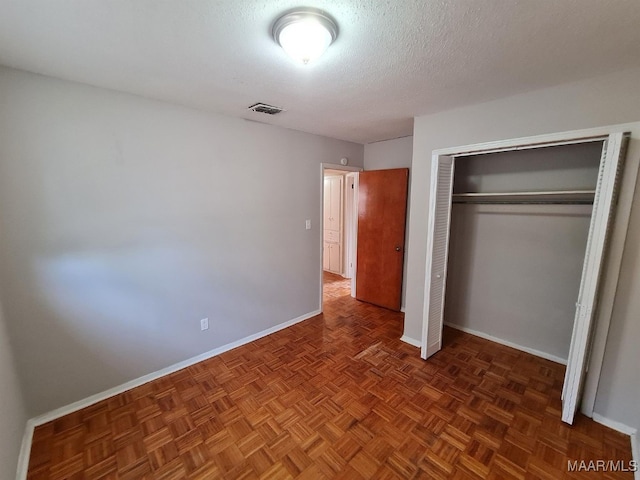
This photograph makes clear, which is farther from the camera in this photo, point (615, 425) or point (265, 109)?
point (265, 109)

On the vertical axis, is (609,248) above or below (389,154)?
below

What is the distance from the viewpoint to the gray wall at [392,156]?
359 cm

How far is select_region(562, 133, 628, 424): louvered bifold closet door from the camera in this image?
1.64 metres

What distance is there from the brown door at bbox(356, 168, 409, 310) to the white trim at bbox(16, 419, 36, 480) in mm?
3585

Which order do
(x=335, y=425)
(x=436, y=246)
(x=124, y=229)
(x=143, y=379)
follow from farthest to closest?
(x=436, y=246) < (x=143, y=379) < (x=124, y=229) < (x=335, y=425)

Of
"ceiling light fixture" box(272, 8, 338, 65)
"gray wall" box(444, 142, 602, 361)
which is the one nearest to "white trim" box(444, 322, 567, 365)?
"gray wall" box(444, 142, 602, 361)

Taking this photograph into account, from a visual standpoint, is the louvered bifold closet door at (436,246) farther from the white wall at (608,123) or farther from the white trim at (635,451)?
the white trim at (635,451)

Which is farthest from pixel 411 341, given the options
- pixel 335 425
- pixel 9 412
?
pixel 9 412

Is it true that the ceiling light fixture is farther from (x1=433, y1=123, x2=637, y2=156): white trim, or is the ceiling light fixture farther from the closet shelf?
the closet shelf

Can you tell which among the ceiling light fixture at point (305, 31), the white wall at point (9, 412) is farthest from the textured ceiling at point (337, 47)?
the white wall at point (9, 412)

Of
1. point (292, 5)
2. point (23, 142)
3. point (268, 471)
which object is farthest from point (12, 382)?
point (292, 5)

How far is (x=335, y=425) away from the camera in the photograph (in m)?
1.94

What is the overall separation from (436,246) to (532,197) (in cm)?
105

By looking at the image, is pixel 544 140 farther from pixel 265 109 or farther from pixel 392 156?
pixel 265 109
